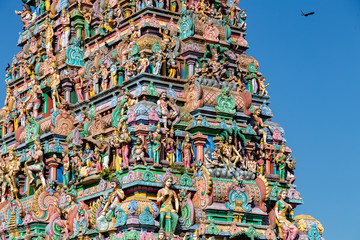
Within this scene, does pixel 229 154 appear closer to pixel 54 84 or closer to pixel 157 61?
pixel 157 61

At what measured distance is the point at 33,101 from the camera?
Answer: 173ft

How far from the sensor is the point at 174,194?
4191 centimetres

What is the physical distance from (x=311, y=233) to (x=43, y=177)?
14.2 m

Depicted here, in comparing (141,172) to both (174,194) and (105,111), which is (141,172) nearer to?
(174,194)

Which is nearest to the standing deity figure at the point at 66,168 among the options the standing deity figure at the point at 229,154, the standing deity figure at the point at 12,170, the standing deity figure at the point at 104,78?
the standing deity figure at the point at 12,170

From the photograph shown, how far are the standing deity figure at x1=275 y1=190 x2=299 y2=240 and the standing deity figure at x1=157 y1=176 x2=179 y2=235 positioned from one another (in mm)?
5971

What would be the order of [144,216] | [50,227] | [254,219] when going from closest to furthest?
[144,216] → [254,219] → [50,227]

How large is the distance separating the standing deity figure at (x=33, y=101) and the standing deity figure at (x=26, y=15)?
6126 mm

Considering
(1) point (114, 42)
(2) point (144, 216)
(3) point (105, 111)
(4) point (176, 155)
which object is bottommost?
(2) point (144, 216)

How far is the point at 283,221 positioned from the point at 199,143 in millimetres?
5644

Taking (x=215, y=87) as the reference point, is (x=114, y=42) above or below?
above

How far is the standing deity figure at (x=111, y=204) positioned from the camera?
41969 mm

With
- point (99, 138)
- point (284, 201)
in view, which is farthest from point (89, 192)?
point (284, 201)

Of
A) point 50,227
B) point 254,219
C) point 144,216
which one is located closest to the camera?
point 144,216
